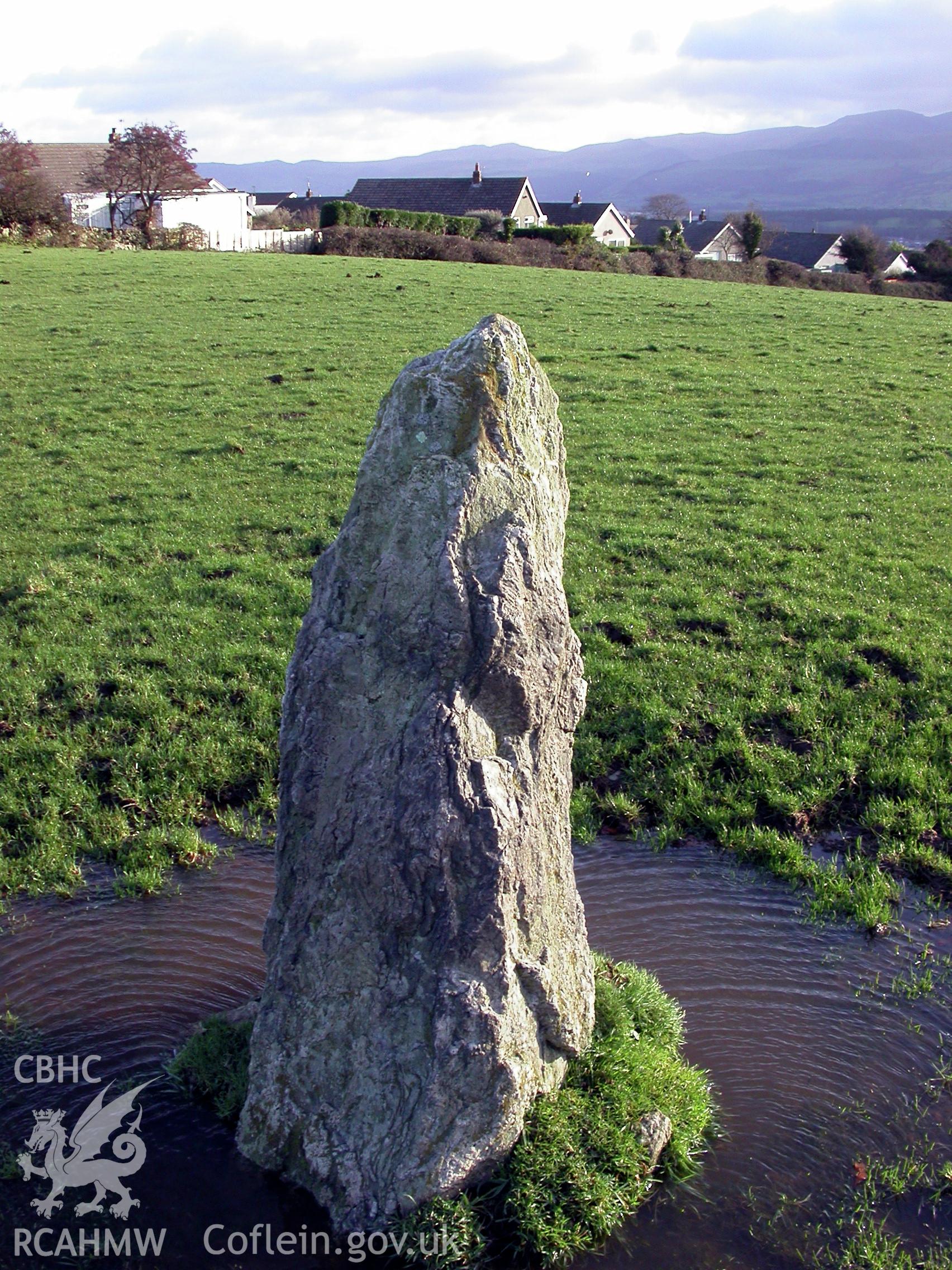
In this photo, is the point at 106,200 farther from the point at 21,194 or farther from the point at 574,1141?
the point at 574,1141

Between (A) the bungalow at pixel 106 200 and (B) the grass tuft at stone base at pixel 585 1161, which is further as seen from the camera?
(A) the bungalow at pixel 106 200

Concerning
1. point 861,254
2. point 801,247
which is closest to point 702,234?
point 801,247

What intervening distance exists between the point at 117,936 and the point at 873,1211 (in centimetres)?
485

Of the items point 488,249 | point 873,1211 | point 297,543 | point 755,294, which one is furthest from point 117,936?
point 488,249

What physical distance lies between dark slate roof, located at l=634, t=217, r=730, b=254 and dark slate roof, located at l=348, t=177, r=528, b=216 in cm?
2209

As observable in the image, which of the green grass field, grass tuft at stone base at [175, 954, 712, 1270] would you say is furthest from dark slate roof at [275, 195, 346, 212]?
grass tuft at stone base at [175, 954, 712, 1270]

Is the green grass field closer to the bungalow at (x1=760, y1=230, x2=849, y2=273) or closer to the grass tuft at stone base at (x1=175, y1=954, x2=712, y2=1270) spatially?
the grass tuft at stone base at (x1=175, y1=954, x2=712, y2=1270)

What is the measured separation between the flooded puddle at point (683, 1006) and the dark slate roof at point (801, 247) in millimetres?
92587

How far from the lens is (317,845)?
4848 millimetres

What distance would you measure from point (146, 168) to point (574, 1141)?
62492 millimetres

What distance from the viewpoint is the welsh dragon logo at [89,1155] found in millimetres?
4957

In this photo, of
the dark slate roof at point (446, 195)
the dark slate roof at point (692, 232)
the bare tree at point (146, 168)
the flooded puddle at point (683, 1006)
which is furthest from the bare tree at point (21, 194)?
the dark slate roof at point (692, 232)

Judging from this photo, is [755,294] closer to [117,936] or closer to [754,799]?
[754,799]

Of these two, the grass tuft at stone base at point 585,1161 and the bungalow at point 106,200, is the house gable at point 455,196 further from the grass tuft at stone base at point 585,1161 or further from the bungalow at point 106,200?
the grass tuft at stone base at point 585,1161
